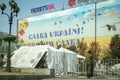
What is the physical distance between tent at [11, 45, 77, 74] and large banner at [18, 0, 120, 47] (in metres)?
35.8

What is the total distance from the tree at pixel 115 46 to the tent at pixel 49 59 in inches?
1158

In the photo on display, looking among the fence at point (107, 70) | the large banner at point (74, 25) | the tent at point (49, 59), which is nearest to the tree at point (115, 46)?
the large banner at point (74, 25)

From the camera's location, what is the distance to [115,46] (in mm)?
53750

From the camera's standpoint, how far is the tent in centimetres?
2247

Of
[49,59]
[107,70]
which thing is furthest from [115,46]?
[107,70]

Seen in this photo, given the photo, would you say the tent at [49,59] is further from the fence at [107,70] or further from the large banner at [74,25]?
the large banner at [74,25]

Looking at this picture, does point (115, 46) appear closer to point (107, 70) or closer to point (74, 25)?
point (74, 25)

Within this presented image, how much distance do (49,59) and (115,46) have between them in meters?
33.2

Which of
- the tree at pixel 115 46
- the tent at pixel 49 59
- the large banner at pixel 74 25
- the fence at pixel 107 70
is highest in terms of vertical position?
the large banner at pixel 74 25

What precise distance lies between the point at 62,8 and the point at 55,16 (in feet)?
9.50

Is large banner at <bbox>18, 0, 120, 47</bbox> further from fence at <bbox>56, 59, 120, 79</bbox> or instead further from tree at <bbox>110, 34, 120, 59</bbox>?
fence at <bbox>56, 59, 120, 79</bbox>

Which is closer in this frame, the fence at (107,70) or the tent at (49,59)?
the fence at (107,70)

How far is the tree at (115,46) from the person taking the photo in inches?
2074

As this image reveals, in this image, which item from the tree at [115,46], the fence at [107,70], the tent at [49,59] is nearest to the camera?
the fence at [107,70]
